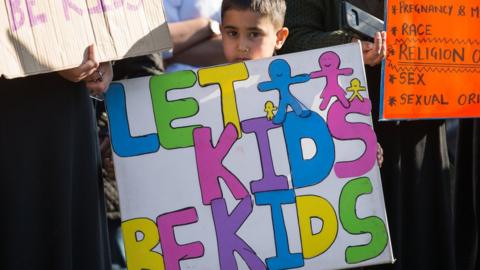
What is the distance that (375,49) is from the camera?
12.0 ft

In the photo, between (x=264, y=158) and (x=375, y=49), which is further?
(x=375, y=49)

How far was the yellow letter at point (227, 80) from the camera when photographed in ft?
11.1

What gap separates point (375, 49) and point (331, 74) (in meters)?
0.27

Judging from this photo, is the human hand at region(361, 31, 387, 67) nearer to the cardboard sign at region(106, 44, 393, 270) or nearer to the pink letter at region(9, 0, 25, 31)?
the cardboard sign at region(106, 44, 393, 270)

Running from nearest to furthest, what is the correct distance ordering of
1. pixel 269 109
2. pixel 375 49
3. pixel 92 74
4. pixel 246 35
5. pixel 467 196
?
pixel 92 74 < pixel 269 109 < pixel 375 49 < pixel 246 35 < pixel 467 196

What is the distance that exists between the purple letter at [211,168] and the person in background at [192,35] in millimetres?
1443

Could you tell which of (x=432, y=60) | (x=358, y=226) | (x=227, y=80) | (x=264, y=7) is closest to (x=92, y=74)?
(x=227, y=80)

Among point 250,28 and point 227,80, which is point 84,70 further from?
point 250,28

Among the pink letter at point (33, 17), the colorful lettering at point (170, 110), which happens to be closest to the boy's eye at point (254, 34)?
the colorful lettering at point (170, 110)

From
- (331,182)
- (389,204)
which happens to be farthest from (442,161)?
(331,182)

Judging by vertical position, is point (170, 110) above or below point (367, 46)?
below

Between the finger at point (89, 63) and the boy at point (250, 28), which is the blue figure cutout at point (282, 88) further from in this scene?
the finger at point (89, 63)

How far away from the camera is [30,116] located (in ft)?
10.1

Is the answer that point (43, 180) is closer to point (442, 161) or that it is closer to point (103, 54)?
point (103, 54)
